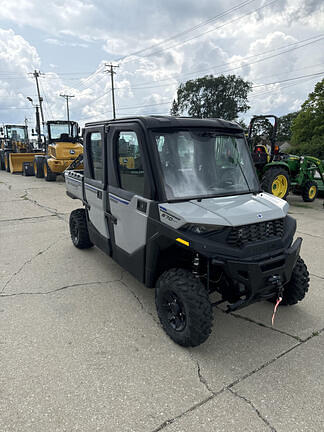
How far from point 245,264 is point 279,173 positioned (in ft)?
22.1

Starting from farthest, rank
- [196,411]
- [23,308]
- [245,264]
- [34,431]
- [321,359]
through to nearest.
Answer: [23,308] → [321,359] → [245,264] → [196,411] → [34,431]

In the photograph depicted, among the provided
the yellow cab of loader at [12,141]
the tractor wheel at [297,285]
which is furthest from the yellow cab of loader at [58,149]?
the tractor wheel at [297,285]

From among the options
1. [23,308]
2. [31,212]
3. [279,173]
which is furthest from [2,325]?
[279,173]

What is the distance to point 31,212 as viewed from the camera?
7.83 meters

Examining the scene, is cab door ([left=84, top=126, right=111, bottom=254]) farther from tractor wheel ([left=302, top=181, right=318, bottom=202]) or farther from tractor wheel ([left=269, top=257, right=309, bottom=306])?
tractor wheel ([left=302, top=181, right=318, bottom=202])

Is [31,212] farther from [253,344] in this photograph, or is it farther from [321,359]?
[321,359]

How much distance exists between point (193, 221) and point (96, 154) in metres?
1.93

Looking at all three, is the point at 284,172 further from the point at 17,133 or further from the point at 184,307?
the point at 17,133

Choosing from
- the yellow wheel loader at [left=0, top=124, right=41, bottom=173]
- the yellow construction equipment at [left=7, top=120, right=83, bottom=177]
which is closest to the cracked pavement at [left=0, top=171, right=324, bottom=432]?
the yellow construction equipment at [left=7, top=120, right=83, bottom=177]

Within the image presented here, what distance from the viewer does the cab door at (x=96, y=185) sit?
362 centimetres

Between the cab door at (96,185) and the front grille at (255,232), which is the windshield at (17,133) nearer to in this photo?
the cab door at (96,185)

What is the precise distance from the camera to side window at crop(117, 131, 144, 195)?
292cm

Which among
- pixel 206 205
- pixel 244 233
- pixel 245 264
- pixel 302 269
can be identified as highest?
pixel 206 205

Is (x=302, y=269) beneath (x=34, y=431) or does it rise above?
above
